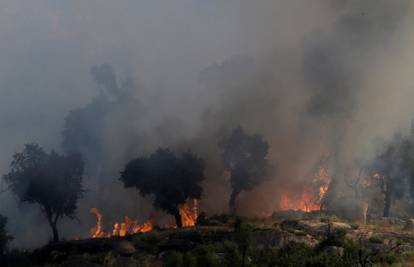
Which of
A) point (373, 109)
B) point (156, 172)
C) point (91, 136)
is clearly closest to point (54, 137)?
point (91, 136)

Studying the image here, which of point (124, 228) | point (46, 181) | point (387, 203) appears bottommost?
point (124, 228)

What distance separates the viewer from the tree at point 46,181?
6631 cm

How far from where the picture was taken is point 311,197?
88438 mm

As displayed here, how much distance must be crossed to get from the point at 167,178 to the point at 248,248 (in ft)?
145

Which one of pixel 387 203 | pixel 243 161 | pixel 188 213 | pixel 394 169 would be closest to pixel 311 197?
pixel 387 203

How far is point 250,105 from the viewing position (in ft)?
364

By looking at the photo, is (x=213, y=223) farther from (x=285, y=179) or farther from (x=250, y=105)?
(x=250, y=105)

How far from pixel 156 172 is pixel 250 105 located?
43275 mm

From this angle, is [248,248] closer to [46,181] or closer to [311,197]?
[46,181]

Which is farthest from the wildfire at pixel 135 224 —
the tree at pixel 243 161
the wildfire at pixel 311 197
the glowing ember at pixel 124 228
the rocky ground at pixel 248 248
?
the wildfire at pixel 311 197

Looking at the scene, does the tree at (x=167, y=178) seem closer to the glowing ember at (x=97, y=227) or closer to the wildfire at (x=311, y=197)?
the glowing ember at (x=97, y=227)

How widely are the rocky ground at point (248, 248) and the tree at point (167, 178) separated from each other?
8.24 m

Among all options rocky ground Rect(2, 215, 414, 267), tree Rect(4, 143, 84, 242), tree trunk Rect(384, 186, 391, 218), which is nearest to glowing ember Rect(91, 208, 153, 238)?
tree Rect(4, 143, 84, 242)

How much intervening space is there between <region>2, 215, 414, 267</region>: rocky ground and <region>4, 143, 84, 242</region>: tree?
10.3 metres
